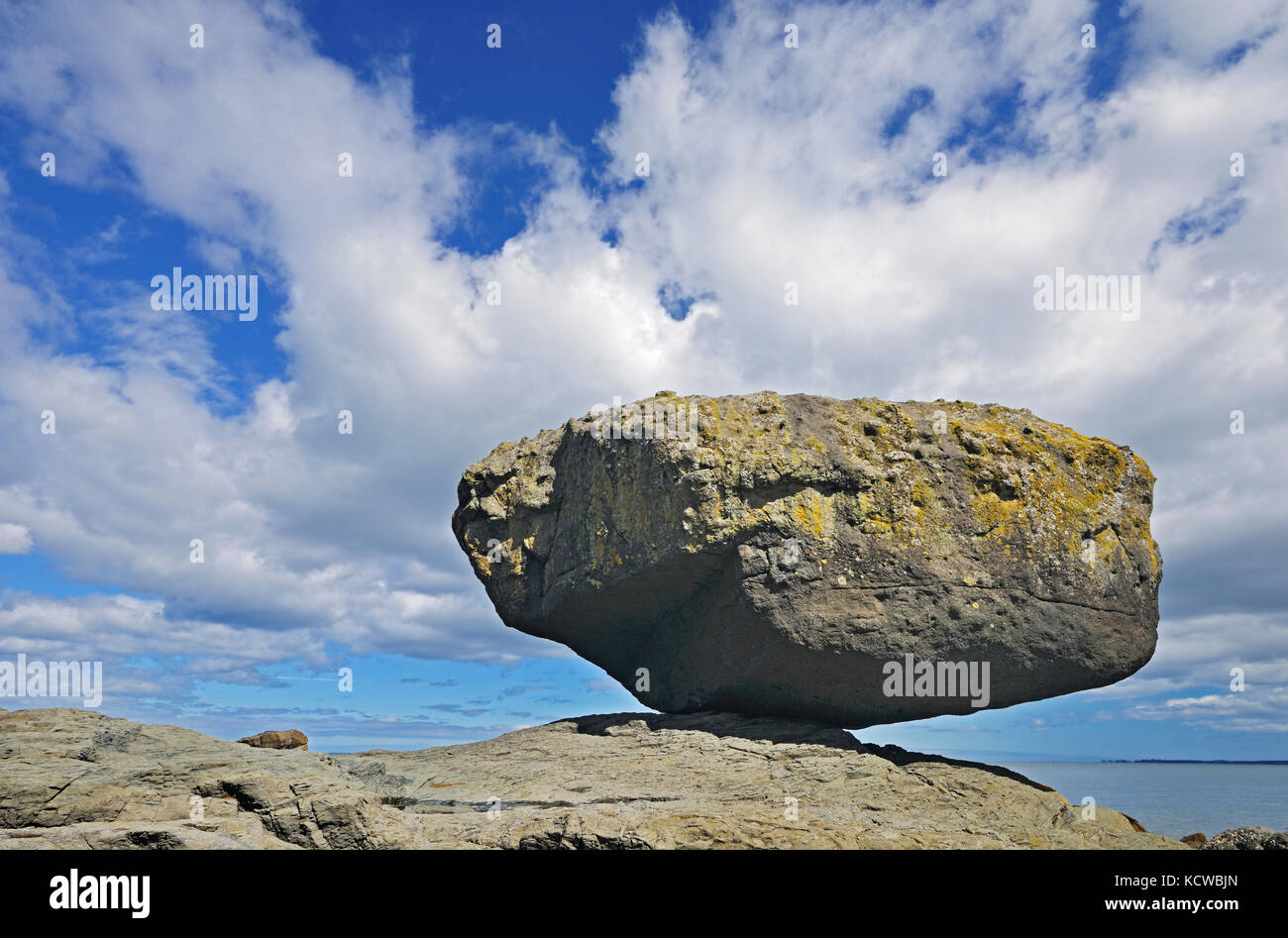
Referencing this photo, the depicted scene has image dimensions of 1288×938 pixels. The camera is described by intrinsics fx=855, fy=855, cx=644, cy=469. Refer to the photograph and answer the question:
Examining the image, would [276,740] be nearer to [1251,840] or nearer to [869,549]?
[869,549]

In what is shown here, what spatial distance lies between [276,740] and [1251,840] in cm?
1478

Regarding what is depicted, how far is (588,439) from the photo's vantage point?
15461 millimetres

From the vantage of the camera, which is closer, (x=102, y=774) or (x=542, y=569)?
(x=102, y=774)

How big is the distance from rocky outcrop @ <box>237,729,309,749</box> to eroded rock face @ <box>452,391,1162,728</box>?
536cm

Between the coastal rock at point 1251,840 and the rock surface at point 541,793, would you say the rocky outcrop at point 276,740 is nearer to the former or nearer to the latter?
the rock surface at point 541,793

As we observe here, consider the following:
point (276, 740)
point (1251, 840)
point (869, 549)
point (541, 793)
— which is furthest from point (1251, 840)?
point (276, 740)

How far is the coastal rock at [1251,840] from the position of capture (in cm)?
1122

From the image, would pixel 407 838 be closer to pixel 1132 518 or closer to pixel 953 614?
pixel 953 614

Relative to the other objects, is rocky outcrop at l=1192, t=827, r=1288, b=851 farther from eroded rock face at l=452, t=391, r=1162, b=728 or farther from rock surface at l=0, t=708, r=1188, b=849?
eroded rock face at l=452, t=391, r=1162, b=728

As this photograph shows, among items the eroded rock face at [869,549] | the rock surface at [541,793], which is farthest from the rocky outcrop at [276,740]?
the eroded rock face at [869,549]

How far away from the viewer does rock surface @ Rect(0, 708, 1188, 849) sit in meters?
9.52

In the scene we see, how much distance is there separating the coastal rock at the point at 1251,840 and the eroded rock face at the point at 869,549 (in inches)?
115

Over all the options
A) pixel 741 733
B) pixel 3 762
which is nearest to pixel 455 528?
pixel 741 733
